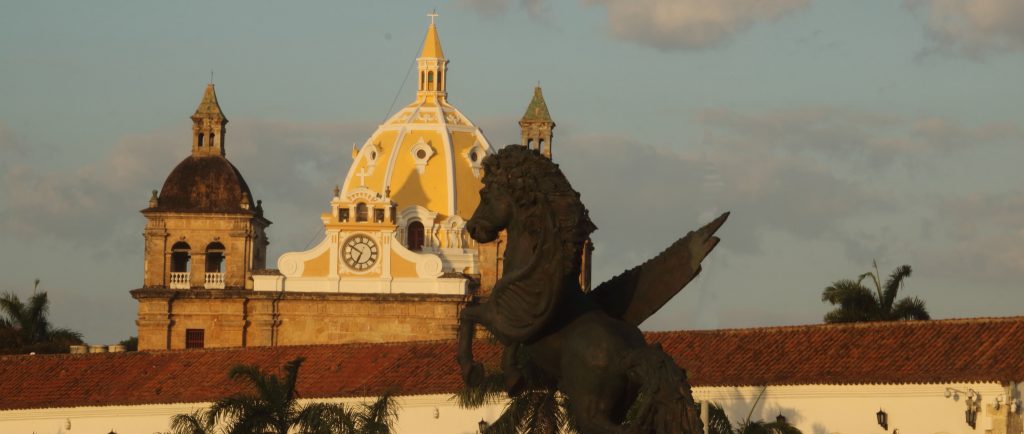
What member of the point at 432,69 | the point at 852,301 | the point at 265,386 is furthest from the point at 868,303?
the point at 432,69

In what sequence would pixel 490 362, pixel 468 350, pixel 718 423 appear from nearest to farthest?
pixel 468 350
pixel 718 423
pixel 490 362

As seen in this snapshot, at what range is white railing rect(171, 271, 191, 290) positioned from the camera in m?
87.7

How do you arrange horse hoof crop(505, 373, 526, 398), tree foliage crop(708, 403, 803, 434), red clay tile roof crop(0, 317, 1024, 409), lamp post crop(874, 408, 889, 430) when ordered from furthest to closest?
red clay tile roof crop(0, 317, 1024, 409) → lamp post crop(874, 408, 889, 430) → tree foliage crop(708, 403, 803, 434) → horse hoof crop(505, 373, 526, 398)

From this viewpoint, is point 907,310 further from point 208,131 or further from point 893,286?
point 208,131

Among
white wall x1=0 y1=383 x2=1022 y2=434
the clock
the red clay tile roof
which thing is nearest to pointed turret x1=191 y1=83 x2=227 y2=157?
the clock

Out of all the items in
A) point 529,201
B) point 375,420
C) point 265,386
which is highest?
point 265,386

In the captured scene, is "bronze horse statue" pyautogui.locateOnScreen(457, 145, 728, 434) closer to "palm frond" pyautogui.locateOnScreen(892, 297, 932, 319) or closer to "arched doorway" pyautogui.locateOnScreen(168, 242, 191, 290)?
"palm frond" pyautogui.locateOnScreen(892, 297, 932, 319)

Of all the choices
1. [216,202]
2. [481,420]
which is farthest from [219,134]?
[481,420]

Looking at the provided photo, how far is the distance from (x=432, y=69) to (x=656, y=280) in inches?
3678

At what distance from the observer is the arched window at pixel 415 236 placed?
97.1 m

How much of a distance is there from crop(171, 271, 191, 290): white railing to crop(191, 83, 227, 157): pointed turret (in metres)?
4.01

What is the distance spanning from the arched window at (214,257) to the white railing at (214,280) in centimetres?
59

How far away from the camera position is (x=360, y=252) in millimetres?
88625

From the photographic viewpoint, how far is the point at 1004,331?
138 feet
